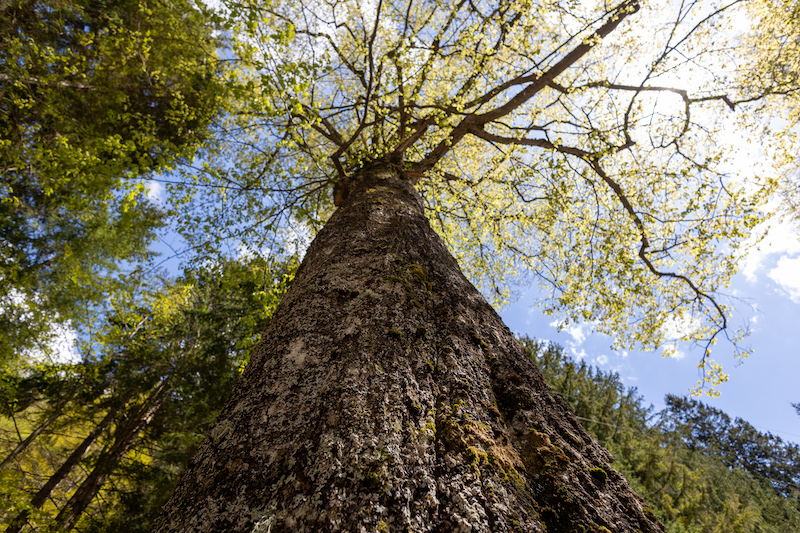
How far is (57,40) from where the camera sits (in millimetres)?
8758

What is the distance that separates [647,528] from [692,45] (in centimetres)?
763

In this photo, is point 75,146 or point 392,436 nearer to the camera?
point 392,436

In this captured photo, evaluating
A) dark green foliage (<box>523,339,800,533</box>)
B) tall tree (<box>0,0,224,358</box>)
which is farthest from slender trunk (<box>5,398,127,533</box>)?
dark green foliage (<box>523,339,800,533</box>)

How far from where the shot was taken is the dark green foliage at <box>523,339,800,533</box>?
8922mm

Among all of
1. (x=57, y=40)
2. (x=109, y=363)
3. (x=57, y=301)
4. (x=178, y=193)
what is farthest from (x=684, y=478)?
(x=57, y=40)

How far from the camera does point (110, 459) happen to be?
849 centimetres

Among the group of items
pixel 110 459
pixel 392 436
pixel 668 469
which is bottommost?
pixel 110 459

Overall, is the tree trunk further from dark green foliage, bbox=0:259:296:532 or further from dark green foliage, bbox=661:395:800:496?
dark green foliage, bbox=661:395:800:496

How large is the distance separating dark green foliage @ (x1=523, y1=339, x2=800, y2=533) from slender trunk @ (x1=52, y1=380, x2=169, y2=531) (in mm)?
12533

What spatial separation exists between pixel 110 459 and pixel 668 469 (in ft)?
50.9

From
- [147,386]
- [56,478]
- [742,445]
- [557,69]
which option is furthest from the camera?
[742,445]

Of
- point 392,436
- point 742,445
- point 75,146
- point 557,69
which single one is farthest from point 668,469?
point 742,445

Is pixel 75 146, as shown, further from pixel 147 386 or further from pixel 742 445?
pixel 742 445

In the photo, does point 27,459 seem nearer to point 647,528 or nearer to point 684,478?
point 647,528
